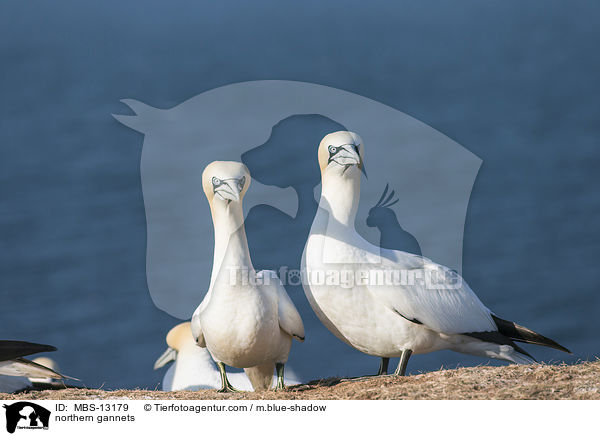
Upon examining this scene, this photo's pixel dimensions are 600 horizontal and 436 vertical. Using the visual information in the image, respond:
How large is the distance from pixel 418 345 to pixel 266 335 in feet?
3.34

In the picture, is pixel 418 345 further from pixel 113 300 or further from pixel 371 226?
pixel 113 300

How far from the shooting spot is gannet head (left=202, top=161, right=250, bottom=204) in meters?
5.30

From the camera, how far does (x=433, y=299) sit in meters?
5.67

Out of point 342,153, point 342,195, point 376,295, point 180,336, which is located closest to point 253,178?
point 180,336

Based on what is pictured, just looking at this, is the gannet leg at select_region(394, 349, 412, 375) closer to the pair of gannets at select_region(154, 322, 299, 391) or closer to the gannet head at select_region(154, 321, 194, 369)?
the pair of gannets at select_region(154, 322, 299, 391)

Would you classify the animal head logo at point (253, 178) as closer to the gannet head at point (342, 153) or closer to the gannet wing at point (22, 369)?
the gannet head at point (342, 153)

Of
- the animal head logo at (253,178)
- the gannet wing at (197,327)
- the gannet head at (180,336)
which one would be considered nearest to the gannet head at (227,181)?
the gannet wing at (197,327)

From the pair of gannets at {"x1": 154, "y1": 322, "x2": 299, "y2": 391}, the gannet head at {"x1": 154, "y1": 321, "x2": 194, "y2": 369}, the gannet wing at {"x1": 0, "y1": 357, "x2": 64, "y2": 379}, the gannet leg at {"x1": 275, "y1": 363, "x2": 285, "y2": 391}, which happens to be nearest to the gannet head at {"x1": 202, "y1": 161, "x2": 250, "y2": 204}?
the gannet leg at {"x1": 275, "y1": 363, "x2": 285, "y2": 391}

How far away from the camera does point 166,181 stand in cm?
753

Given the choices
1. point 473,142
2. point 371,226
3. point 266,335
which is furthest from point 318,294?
point 473,142

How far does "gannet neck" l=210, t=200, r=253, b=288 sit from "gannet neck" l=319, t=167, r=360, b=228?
0.66 meters

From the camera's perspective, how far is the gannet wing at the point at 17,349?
5781mm

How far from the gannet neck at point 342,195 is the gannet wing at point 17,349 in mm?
2112
